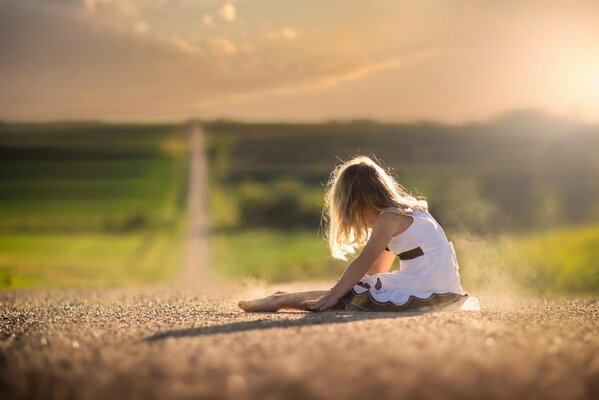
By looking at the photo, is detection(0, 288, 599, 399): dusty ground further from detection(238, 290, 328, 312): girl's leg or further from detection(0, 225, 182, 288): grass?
detection(0, 225, 182, 288): grass

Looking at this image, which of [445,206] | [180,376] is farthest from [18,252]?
[180,376]

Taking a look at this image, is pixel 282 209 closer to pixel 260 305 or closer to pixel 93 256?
pixel 93 256

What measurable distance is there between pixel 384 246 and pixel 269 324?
5.60 ft

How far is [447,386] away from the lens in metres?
3.62

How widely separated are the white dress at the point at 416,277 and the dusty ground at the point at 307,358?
886mm

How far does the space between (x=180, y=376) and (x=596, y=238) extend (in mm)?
14825

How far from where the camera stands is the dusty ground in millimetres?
3623

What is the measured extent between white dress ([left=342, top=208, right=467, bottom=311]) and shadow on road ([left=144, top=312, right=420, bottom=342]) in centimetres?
62

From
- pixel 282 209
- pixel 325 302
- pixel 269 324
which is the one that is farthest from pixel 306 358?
pixel 282 209

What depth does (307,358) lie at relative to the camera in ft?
13.4

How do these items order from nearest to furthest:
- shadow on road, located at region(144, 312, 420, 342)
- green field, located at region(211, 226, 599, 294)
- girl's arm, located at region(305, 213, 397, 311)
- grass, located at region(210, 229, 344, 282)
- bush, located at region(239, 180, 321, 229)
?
1. shadow on road, located at region(144, 312, 420, 342)
2. girl's arm, located at region(305, 213, 397, 311)
3. green field, located at region(211, 226, 599, 294)
4. grass, located at region(210, 229, 344, 282)
5. bush, located at region(239, 180, 321, 229)

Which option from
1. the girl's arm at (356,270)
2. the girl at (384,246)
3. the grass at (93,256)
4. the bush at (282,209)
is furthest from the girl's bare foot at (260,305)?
the bush at (282,209)

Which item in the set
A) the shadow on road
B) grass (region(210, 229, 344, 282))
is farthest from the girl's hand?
grass (region(210, 229, 344, 282))

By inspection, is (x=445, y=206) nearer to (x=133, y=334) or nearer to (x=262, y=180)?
(x=262, y=180)
